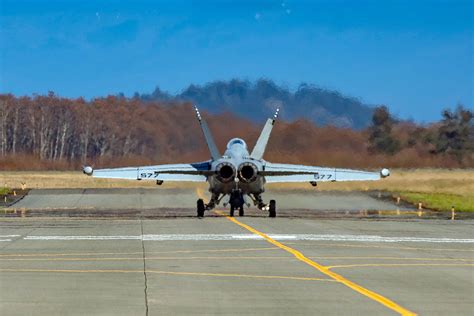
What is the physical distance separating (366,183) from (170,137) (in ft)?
40.7

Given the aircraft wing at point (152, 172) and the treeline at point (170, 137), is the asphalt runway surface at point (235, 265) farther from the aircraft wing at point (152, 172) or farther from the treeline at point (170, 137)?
the treeline at point (170, 137)

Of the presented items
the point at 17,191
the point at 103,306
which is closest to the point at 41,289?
the point at 103,306

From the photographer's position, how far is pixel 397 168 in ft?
209

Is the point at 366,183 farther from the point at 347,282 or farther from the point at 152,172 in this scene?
the point at 347,282

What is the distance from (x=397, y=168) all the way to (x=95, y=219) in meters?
32.2

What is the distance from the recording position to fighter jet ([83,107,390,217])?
36.1 meters

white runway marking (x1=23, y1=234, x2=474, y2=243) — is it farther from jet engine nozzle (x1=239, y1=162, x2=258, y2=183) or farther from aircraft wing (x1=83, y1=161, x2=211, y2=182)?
aircraft wing (x1=83, y1=161, x2=211, y2=182)

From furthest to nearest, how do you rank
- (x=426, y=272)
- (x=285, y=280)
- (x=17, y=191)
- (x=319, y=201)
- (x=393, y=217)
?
1. (x=17, y=191)
2. (x=319, y=201)
3. (x=393, y=217)
4. (x=426, y=272)
5. (x=285, y=280)

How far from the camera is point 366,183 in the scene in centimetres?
6069

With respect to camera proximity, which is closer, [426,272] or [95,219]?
[426,272]

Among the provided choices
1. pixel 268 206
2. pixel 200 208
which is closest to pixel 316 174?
pixel 268 206

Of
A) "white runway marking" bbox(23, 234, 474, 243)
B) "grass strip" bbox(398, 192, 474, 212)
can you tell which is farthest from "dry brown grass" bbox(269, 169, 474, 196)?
"white runway marking" bbox(23, 234, 474, 243)

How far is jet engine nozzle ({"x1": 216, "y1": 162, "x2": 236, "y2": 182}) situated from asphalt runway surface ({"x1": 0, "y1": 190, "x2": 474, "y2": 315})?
5.07 ft

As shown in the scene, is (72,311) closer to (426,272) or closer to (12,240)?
(426,272)
